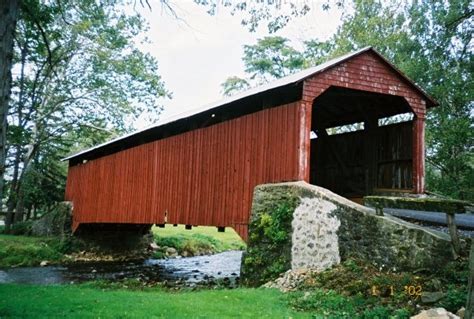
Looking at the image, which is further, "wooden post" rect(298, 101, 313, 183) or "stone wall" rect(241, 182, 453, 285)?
"wooden post" rect(298, 101, 313, 183)

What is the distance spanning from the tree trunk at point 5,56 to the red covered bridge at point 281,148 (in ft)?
18.5

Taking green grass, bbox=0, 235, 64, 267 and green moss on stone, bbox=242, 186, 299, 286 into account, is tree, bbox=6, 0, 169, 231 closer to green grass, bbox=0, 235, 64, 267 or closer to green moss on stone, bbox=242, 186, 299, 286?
green grass, bbox=0, 235, 64, 267

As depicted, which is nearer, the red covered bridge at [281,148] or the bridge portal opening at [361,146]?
the red covered bridge at [281,148]

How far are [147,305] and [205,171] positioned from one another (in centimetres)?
533

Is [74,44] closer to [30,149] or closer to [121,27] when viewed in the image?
[121,27]

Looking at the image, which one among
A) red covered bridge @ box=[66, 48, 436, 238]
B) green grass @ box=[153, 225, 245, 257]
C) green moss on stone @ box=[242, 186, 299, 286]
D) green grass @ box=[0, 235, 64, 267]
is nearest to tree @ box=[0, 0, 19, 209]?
green moss on stone @ box=[242, 186, 299, 286]

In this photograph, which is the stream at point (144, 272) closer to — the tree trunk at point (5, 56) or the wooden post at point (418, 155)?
the wooden post at point (418, 155)

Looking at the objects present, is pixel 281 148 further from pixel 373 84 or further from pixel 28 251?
pixel 28 251

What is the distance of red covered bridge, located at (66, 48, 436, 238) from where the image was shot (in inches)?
362

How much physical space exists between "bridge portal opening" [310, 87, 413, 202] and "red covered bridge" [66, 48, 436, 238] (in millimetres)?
27

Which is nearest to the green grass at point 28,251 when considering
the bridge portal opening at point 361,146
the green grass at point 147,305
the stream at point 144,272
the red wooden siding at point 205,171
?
the stream at point 144,272

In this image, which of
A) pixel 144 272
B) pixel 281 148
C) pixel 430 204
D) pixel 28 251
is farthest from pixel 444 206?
pixel 28 251

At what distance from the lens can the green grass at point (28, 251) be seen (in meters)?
15.0

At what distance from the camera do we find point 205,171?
1138cm
